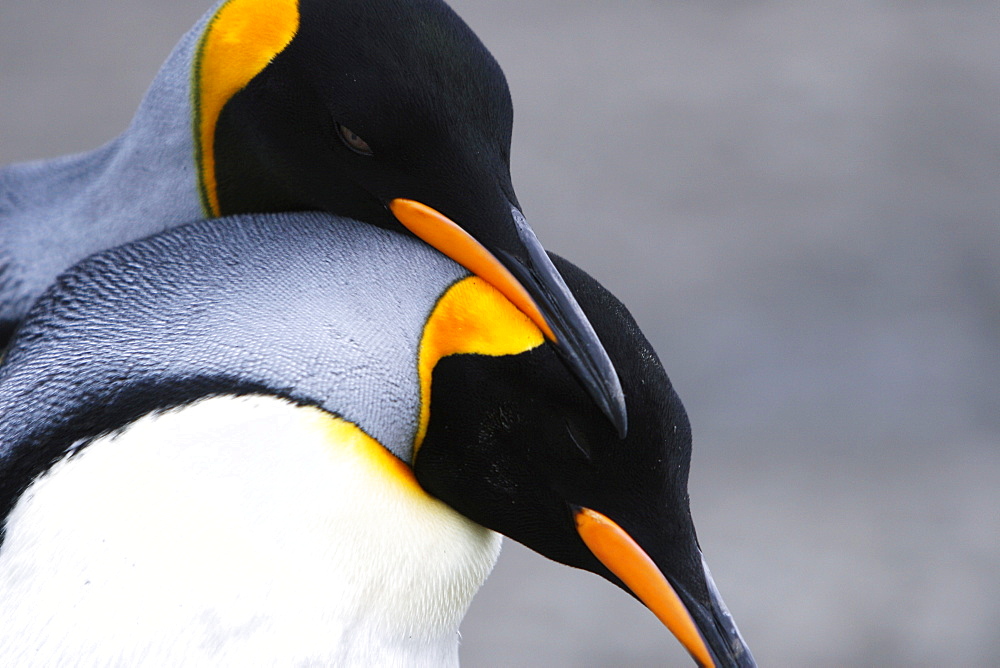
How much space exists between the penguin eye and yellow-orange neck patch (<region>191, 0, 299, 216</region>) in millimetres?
66

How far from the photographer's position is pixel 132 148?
0.89 m

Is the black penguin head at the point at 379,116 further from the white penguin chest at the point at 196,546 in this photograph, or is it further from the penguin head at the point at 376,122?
the white penguin chest at the point at 196,546

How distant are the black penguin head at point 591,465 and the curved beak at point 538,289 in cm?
3

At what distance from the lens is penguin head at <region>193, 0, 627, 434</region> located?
768mm

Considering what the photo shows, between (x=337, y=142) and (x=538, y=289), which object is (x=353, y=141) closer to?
(x=337, y=142)

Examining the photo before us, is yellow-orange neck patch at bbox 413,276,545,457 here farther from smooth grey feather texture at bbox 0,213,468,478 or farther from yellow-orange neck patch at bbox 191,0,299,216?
yellow-orange neck patch at bbox 191,0,299,216

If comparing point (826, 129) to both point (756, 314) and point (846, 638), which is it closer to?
point (756, 314)

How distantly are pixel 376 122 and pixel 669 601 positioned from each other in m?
0.35

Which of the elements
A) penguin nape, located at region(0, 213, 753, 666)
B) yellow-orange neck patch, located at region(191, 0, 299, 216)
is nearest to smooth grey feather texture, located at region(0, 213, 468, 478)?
penguin nape, located at region(0, 213, 753, 666)

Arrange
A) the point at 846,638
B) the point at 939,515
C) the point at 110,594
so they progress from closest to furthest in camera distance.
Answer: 1. the point at 110,594
2. the point at 846,638
3. the point at 939,515

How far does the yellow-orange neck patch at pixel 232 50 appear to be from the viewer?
2.65 feet

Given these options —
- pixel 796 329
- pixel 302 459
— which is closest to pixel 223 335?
pixel 302 459

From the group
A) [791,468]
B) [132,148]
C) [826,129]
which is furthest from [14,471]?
[826,129]

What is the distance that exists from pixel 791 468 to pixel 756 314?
43 centimetres
